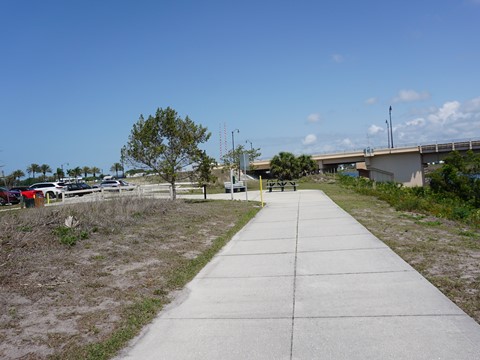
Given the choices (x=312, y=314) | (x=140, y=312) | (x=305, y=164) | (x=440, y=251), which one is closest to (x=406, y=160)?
(x=305, y=164)

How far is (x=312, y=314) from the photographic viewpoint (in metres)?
5.36

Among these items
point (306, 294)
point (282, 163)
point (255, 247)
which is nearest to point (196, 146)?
point (255, 247)

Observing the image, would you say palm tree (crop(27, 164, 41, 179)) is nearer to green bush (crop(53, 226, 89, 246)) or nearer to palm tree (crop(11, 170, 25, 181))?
palm tree (crop(11, 170, 25, 181))

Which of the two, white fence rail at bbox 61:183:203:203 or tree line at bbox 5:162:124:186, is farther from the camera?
tree line at bbox 5:162:124:186

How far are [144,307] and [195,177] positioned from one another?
16.4m

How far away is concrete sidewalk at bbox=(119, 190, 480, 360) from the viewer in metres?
4.36

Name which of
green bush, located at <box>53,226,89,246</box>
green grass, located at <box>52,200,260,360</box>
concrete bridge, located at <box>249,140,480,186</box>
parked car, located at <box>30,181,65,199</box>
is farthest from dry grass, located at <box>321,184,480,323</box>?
concrete bridge, located at <box>249,140,480,186</box>

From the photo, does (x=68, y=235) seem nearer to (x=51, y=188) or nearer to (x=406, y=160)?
(x=51, y=188)

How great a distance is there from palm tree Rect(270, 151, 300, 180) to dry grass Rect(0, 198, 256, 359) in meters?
39.0

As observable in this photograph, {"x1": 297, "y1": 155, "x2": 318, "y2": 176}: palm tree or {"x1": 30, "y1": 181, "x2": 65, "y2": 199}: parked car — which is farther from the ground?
{"x1": 297, "y1": 155, "x2": 318, "y2": 176}: palm tree

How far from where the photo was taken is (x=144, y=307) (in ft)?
19.2

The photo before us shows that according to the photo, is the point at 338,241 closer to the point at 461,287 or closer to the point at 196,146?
the point at 461,287

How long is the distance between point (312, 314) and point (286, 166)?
46676 mm

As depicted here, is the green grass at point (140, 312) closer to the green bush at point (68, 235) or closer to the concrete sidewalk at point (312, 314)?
the concrete sidewalk at point (312, 314)
